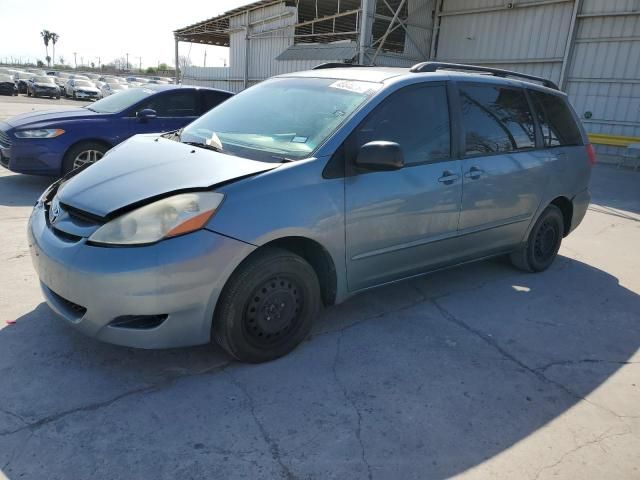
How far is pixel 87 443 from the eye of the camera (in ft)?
7.32

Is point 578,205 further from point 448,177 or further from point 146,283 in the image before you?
point 146,283

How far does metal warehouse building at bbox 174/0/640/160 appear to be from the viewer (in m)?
13.7

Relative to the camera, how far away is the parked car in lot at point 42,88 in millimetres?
31062

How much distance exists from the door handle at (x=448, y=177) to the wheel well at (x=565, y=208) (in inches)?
69.1

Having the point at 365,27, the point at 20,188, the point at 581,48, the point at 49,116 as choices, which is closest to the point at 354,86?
the point at 49,116

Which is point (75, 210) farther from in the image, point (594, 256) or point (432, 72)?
point (594, 256)

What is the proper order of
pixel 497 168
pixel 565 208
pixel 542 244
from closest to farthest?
pixel 497 168 < pixel 542 244 < pixel 565 208

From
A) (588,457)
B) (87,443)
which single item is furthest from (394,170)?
(87,443)

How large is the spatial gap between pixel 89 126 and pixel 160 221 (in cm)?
497

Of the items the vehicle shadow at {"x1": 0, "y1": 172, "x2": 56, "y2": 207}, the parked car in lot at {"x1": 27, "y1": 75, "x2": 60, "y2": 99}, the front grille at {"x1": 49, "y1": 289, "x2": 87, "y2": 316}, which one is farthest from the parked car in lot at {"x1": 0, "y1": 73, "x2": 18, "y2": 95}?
the front grille at {"x1": 49, "y1": 289, "x2": 87, "y2": 316}

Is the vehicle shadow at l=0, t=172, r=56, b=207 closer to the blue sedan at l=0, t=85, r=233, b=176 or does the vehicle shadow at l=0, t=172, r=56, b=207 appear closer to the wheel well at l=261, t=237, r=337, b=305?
the blue sedan at l=0, t=85, r=233, b=176

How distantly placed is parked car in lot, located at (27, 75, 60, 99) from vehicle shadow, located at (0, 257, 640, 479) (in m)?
33.3

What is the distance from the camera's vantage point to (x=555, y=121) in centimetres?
471

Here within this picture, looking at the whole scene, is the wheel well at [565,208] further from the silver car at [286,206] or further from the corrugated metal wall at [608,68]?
the corrugated metal wall at [608,68]
